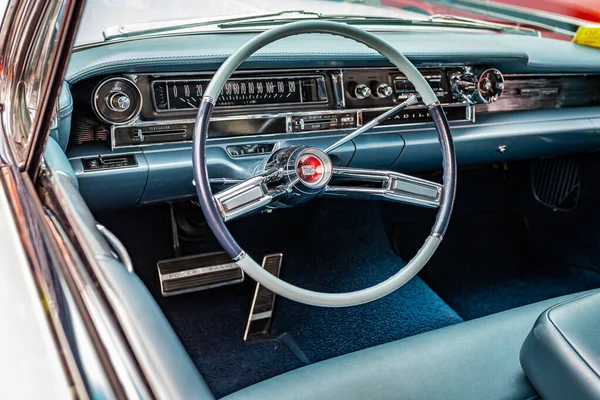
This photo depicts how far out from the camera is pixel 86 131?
4.74ft

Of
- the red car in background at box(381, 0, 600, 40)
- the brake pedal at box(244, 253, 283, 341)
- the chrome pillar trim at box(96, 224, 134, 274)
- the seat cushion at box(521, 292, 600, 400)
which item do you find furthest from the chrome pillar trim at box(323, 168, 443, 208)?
the red car in background at box(381, 0, 600, 40)

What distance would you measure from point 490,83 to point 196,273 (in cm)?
111

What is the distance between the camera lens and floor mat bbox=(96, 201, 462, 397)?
183 centimetres

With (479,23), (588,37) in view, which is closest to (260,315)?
(479,23)

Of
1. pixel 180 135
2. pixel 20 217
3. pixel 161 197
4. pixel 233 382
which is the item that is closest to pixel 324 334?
pixel 233 382

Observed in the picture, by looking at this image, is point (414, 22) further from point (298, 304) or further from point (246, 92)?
point (298, 304)

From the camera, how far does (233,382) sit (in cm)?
172

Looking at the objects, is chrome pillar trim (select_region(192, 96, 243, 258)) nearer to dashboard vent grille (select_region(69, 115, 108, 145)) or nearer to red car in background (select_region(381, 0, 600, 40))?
dashboard vent grille (select_region(69, 115, 108, 145))

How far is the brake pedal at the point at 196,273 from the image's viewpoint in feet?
6.34

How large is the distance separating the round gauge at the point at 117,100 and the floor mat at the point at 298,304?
62 centimetres

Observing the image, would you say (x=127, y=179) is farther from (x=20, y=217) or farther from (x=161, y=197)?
(x=20, y=217)

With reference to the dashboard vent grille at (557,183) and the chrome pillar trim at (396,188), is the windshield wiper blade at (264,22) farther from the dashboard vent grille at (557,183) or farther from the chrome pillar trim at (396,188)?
the dashboard vent grille at (557,183)

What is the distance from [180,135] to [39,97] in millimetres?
515

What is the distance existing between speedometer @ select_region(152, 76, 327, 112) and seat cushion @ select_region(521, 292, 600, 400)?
87 centimetres
